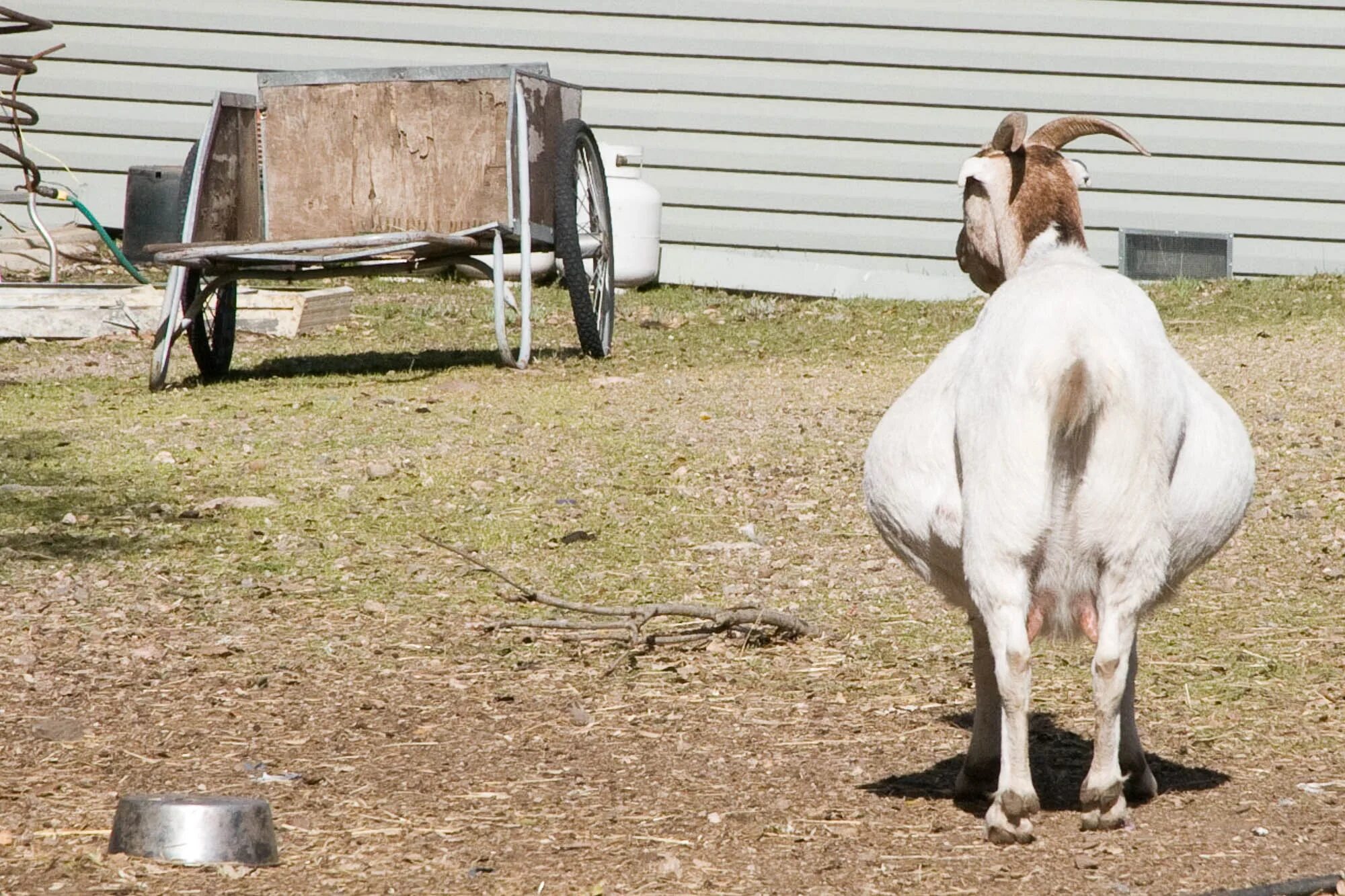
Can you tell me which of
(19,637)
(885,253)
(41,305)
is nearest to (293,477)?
(19,637)

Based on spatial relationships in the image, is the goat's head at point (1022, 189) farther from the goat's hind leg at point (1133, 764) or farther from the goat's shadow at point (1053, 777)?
the goat's shadow at point (1053, 777)

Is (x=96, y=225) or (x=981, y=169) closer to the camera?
(x=981, y=169)

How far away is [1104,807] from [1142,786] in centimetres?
30

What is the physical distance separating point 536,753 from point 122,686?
1129 millimetres

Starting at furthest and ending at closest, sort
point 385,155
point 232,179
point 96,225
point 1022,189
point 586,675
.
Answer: point 96,225
point 385,155
point 232,179
point 586,675
point 1022,189

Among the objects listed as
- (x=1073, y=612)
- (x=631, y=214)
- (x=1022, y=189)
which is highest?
(x=1022, y=189)

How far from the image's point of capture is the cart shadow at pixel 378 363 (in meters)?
8.98

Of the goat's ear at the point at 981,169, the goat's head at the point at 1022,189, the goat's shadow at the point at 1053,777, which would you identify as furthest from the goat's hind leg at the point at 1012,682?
the goat's ear at the point at 981,169

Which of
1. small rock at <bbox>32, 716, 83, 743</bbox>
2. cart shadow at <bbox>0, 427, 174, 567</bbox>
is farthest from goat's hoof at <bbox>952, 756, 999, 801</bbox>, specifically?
cart shadow at <bbox>0, 427, 174, 567</bbox>

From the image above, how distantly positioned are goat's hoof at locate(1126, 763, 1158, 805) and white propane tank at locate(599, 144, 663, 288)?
29.3ft

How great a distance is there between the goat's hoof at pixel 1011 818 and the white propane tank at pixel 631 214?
918 cm

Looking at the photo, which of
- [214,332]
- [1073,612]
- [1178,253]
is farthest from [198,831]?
[1178,253]

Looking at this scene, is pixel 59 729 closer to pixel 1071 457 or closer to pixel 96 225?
pixel 1071 457

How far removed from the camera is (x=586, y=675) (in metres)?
4.35
